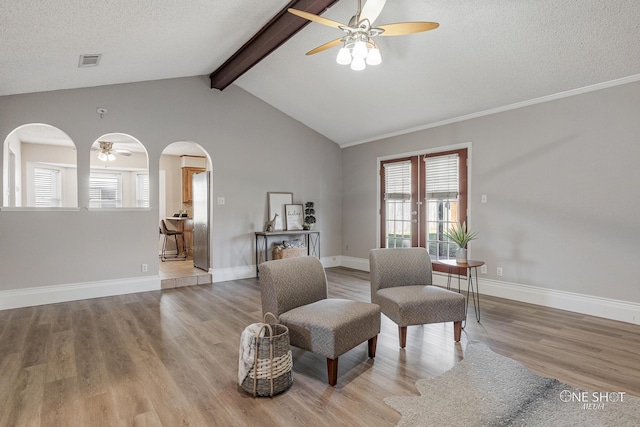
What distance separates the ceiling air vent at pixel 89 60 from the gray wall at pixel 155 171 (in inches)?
42.2

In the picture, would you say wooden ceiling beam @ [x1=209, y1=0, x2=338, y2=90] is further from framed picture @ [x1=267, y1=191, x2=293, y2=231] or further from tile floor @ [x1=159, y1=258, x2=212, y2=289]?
tile floor @ [x1=159, y1=258, x2=212, y2=289]

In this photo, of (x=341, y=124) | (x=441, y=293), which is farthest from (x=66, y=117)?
(x=441, y=293)

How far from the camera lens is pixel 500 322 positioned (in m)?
3.71

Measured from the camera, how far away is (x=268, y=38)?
4172mm

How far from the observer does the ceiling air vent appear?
11.8ft

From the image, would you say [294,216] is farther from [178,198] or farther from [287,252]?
[178,198]

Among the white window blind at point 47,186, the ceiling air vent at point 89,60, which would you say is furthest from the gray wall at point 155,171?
the white window blind at point 47,186

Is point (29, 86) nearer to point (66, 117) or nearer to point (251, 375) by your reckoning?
point (66, 117)

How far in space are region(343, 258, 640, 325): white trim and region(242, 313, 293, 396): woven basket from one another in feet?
12.2

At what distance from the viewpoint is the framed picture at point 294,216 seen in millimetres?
6637

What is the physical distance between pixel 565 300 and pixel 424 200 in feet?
7.94

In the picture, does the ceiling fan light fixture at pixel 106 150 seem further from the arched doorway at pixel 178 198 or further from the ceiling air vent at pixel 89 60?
the ceiling air vent at pixel 89 60

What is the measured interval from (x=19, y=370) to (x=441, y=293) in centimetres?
348

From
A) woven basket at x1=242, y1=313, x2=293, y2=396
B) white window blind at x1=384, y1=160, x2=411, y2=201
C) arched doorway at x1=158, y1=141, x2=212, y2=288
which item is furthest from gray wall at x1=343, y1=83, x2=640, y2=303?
arched doorway at x1=158, y1=141, x2=212, y2=288
